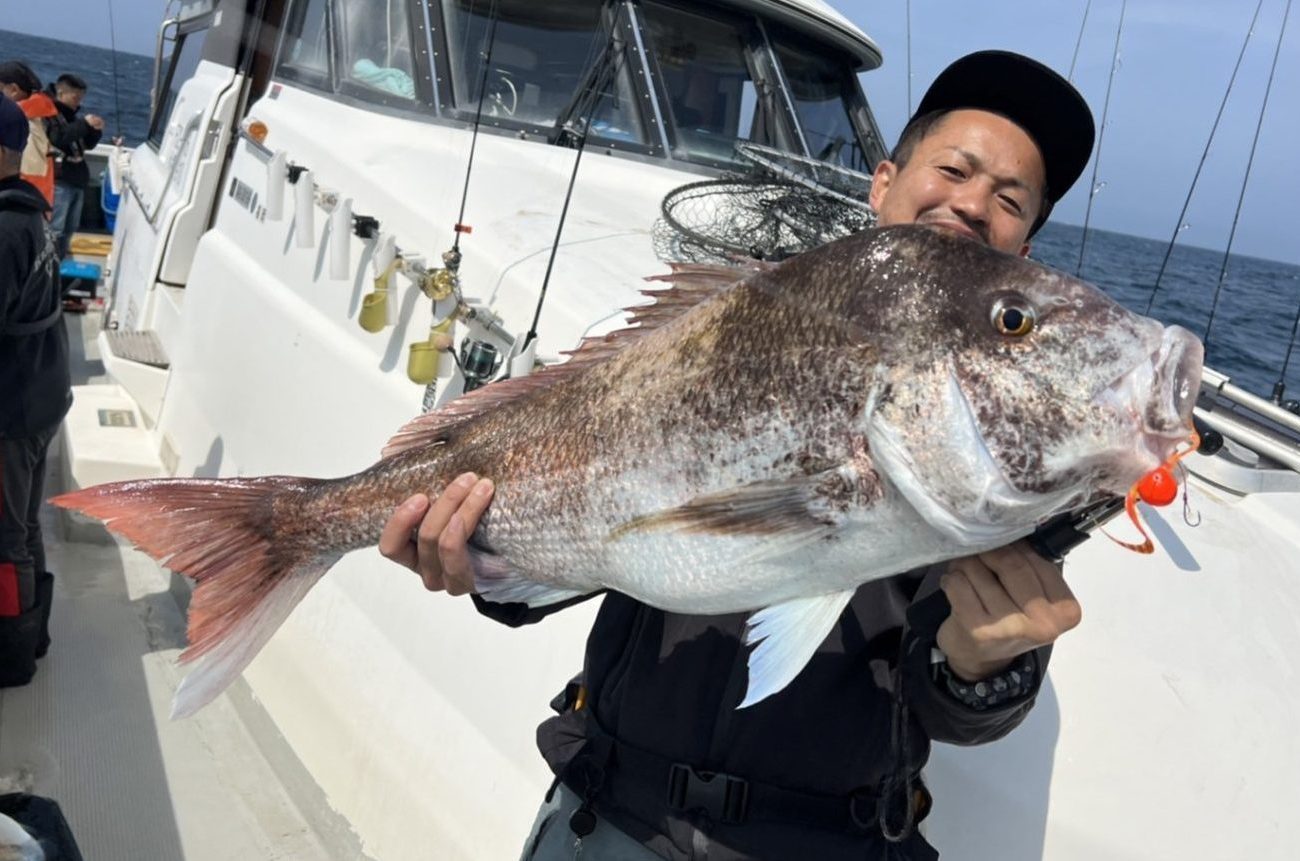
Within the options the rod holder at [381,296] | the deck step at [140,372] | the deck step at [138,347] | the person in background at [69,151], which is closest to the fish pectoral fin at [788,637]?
the rod holder at [381,296]

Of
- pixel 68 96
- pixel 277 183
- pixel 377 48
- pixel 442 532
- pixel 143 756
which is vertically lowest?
pixel 68 96

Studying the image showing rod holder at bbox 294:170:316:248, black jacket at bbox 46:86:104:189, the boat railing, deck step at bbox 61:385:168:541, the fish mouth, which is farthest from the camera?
black jacket at bbox 46:86:104:189

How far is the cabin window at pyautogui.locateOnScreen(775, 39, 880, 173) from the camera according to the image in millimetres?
5625

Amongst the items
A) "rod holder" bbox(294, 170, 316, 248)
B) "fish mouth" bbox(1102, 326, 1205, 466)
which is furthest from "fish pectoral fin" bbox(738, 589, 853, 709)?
"rod holder" bbox(294, 170, 316, 248)

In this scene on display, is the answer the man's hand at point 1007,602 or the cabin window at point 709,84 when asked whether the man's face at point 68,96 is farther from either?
the man's hand at point 1007,602

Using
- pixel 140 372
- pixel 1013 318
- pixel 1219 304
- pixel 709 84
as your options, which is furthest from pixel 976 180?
pixel 1219 304

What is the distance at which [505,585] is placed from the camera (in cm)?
185

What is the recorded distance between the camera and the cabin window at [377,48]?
4926 mm

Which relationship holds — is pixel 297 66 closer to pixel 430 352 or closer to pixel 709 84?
pixel 709 84

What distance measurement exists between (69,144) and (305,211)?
30.4 feet

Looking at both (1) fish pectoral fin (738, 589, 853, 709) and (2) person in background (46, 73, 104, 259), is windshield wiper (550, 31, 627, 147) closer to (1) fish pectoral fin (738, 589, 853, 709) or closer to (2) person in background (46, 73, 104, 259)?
(1) fish pectoral fin (738, 589, 853, 709)

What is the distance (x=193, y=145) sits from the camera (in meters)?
6.14

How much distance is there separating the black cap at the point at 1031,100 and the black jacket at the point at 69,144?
1189cm

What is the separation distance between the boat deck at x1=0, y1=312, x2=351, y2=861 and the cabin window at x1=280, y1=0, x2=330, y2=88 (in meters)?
2.87
